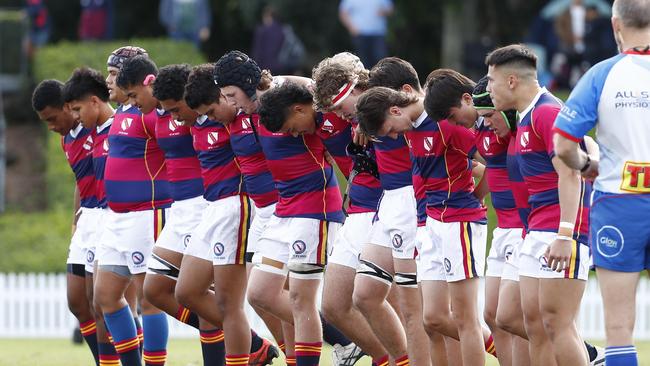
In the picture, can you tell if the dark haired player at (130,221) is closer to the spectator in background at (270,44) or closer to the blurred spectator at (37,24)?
the spectator in background at (270,44)

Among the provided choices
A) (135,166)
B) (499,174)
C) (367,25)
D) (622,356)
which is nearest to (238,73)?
(135,166)

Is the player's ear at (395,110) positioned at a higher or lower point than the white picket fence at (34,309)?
higher

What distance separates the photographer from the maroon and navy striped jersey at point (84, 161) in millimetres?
11789

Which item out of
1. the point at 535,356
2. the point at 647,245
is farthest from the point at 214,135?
the point at 647,245

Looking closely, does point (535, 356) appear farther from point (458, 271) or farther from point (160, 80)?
Result: point (160, 80)

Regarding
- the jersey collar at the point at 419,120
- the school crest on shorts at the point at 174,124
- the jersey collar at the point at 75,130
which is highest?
the jersey collar at the point at 419,120

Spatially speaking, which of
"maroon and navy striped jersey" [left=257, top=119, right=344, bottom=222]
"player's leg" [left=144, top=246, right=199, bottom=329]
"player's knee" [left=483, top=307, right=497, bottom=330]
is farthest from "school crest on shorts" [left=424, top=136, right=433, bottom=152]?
"player's leg" [left=144, top=246, right=199, bottom=329]

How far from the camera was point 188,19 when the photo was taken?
76.8ft

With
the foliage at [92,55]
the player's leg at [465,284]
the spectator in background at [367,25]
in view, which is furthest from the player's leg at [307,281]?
the foliage at [92,55]

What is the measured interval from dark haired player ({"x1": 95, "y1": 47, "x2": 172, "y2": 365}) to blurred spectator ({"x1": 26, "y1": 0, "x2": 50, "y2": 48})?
13.7 m

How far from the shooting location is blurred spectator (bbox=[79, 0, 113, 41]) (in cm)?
2392

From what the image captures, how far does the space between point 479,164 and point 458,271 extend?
92 cm

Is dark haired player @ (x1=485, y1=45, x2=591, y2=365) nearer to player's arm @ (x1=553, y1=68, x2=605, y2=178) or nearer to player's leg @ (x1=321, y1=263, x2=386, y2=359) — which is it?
player's arm @ (x1=553, y1=68, x2=605, y2=178)

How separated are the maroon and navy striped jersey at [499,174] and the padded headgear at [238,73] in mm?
1789
